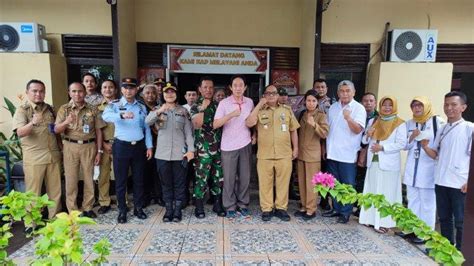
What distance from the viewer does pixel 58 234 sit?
1.21m

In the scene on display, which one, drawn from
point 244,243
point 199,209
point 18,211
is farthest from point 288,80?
point 18,211

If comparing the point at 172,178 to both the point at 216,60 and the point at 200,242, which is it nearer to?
the point at 200,242

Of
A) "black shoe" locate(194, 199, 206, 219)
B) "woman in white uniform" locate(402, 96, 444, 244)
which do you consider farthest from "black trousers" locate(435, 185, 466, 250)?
"black shoe" locate(194, 199, 206, 219)

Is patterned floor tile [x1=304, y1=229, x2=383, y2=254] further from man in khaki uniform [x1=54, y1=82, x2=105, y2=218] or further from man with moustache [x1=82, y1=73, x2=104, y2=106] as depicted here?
man with moustache [x1=82, y1=73, x2=104, y2=106]

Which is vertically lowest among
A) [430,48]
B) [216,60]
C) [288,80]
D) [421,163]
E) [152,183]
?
[152,183]

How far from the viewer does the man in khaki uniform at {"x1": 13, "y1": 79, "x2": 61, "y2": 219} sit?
3.24m

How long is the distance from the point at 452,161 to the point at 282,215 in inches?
69.0

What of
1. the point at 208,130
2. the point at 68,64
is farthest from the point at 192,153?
the point at 68,64

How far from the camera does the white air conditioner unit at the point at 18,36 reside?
4.44m

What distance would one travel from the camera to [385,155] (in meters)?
3.28

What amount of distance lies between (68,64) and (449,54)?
6158 millimetres

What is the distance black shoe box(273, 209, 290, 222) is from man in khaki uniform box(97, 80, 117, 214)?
2.04 m

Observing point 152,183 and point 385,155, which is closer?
point 385,155

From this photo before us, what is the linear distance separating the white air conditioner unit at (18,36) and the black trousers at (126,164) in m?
2.36
